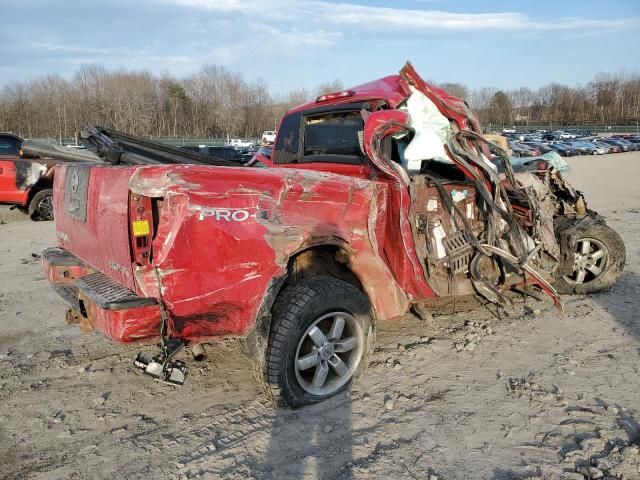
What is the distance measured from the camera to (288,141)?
208 inches

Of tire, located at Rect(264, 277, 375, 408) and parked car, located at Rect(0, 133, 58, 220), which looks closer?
tire, located at Rect(264, 277, 375, 408)

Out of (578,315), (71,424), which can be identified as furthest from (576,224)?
(71,424)

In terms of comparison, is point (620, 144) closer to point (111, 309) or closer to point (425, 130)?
point (425, 130)

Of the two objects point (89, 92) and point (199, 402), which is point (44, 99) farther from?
point (199, 402)

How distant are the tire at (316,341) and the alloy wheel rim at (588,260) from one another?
3.16 m

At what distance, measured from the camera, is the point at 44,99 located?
60.7m

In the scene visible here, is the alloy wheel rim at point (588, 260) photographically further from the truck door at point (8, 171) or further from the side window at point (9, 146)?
the side window at point (9, 146)

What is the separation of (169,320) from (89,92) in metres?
68.5

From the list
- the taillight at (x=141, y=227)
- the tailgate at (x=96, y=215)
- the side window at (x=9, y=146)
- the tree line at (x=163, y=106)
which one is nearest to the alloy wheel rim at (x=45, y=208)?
the side window at (x=9, y=146)

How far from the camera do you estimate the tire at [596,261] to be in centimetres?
552

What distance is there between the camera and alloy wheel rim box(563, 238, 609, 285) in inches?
219

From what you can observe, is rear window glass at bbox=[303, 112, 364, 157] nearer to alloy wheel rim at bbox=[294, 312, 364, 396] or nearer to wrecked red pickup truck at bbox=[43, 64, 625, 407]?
wrecked red pickup truck at bbox=[43, 64, 625, 407]

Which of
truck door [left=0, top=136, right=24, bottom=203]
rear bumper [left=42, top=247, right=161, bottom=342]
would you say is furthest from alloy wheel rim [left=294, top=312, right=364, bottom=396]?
truck door [left=0, top=136, right=24, bottom=203]

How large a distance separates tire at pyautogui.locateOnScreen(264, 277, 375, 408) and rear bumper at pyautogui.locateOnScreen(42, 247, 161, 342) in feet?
2.54
